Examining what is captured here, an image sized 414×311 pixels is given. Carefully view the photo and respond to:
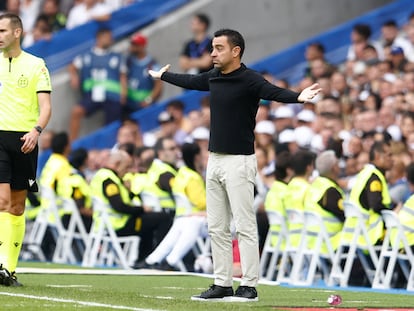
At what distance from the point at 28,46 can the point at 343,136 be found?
824 centimetres

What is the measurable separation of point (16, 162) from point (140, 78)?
12.6m

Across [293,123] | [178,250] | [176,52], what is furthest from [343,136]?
[176,52]

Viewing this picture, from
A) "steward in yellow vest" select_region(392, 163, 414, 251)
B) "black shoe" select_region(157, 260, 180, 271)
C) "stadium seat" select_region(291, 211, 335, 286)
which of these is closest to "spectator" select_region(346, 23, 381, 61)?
"black shoe" select_region(157, 260, 180, 271)

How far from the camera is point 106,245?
19.7 meters

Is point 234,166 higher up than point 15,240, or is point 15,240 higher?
point 234,166

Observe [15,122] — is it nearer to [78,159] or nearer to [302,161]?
[302,161]

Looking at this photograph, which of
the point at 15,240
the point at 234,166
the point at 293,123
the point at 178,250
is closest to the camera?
the point at 234,166

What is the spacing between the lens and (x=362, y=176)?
15.9 meters

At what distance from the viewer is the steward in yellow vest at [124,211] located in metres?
18.8

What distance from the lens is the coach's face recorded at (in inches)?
468

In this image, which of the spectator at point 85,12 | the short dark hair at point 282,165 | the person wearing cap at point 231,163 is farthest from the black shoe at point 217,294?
the spectator at point 85,12

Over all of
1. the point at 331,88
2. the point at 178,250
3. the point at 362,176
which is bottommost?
the point at 178,250

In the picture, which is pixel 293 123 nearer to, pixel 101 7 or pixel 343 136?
pixel 343 136

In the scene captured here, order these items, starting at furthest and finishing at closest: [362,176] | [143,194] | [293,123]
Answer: [293,123] → [143,194] → [362,176]
